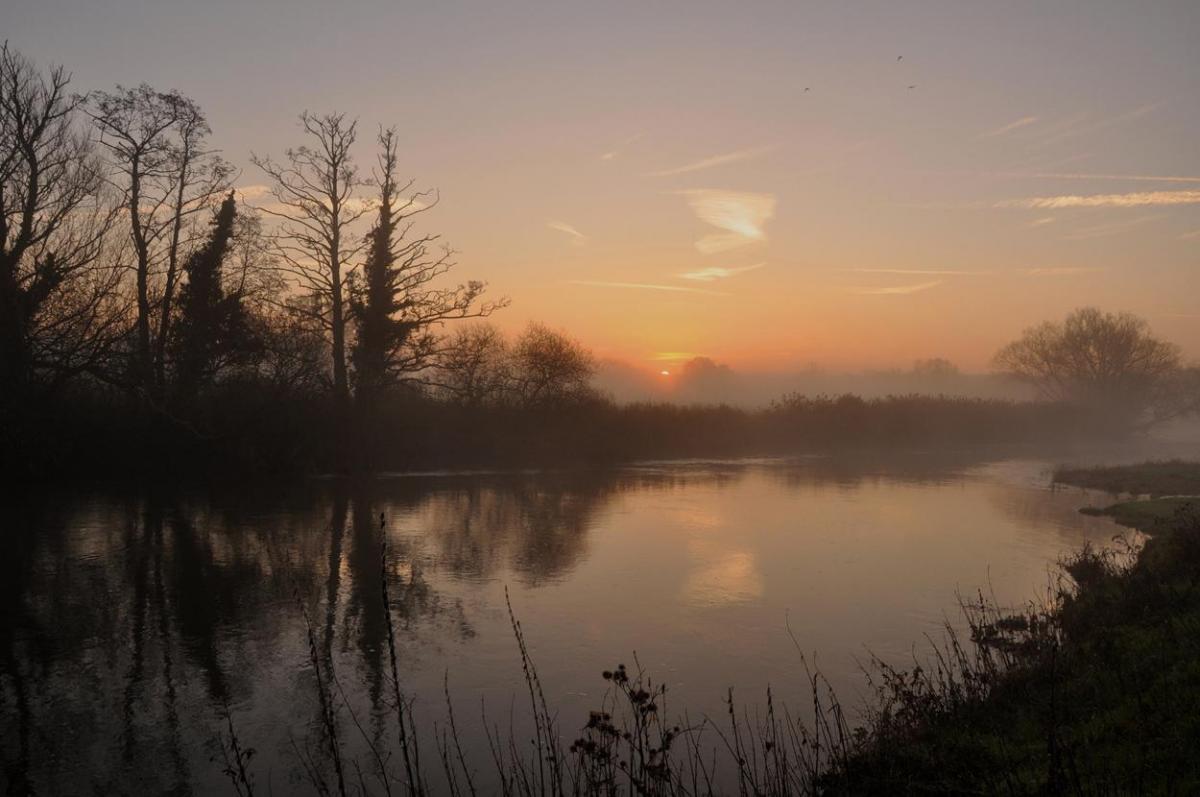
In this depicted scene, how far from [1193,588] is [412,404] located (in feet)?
113

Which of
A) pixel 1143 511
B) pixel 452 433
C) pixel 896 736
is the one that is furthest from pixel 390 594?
pixel 452 433

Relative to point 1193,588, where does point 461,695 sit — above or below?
below

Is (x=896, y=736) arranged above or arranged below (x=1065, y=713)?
below

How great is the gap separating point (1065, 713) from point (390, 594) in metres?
10.1

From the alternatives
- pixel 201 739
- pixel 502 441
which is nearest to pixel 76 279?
pixel 502 441

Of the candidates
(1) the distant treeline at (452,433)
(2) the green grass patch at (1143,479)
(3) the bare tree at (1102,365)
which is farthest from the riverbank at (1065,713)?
(3) the bare tree at (1102,365)

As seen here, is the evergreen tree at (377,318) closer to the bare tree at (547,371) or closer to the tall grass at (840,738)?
the bare tree at (547,371)

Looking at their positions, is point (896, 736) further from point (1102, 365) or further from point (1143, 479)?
point (1102, 365)

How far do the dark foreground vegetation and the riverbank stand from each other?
2cm

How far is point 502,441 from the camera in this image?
136ft

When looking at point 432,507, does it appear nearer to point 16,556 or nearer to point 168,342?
point 16,556

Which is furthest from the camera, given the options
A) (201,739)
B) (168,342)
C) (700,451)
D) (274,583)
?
(700,451)

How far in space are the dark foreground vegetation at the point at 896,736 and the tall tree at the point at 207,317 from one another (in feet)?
82.1

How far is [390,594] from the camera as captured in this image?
47.1ft
